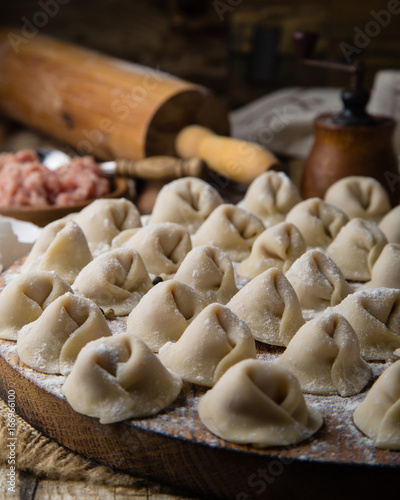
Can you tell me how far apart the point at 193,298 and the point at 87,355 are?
0.34 m

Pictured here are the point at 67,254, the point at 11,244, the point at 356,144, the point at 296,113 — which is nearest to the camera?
the point at 67,254

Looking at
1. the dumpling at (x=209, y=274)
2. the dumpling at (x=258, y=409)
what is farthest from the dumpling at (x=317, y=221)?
the dumpling at (x=258, y=409)

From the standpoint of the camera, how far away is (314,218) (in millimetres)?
1956

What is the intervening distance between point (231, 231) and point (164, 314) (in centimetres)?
56

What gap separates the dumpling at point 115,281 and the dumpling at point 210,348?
32cm

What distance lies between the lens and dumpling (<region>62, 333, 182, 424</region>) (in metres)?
1.17

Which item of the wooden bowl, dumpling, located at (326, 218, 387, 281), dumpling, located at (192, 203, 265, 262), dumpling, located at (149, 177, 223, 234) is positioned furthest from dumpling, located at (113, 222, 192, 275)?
the wooden bowl

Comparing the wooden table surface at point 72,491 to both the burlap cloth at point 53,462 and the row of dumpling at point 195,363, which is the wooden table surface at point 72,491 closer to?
the burlap cloth at point 53,462

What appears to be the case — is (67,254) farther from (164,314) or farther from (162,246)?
(164,314)

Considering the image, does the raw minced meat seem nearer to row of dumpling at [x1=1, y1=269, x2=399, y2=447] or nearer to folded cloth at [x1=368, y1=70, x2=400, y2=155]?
row of dumpling at [x1=1, y1=269, x2=399, y2=447]

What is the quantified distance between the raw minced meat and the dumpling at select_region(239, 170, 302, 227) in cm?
75

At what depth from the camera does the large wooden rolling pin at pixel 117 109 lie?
9.39 feet

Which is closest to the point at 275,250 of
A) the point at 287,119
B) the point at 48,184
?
the point at 48,184

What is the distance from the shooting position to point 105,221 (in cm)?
196
